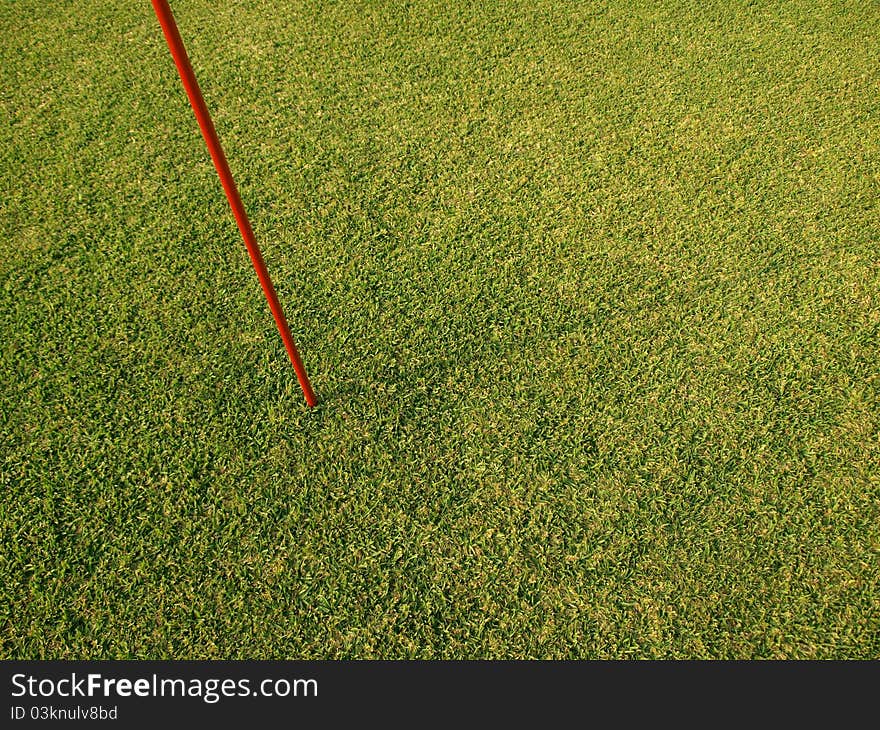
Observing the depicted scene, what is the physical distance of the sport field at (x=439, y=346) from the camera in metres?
1.56

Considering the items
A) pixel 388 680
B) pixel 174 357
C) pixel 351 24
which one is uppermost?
pixel 351 24

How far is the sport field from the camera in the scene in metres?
1.56

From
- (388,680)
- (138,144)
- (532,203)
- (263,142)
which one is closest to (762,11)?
(532,203)

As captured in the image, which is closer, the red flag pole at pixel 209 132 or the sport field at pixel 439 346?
the red flag pole at pixel 209 132

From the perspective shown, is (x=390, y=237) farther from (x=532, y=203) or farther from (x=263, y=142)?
(x=263, y=142)

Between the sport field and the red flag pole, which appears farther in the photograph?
the sport field

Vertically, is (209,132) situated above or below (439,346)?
above

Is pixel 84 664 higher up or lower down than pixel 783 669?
higher up

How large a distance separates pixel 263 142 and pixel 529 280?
1222 mm

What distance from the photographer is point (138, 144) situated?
8.02ft

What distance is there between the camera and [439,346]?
1963 millimetres

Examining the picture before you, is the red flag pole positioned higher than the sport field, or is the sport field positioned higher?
the red flag pole

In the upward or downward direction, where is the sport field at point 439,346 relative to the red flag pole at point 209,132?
downward

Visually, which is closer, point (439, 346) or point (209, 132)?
point (209, 132)
